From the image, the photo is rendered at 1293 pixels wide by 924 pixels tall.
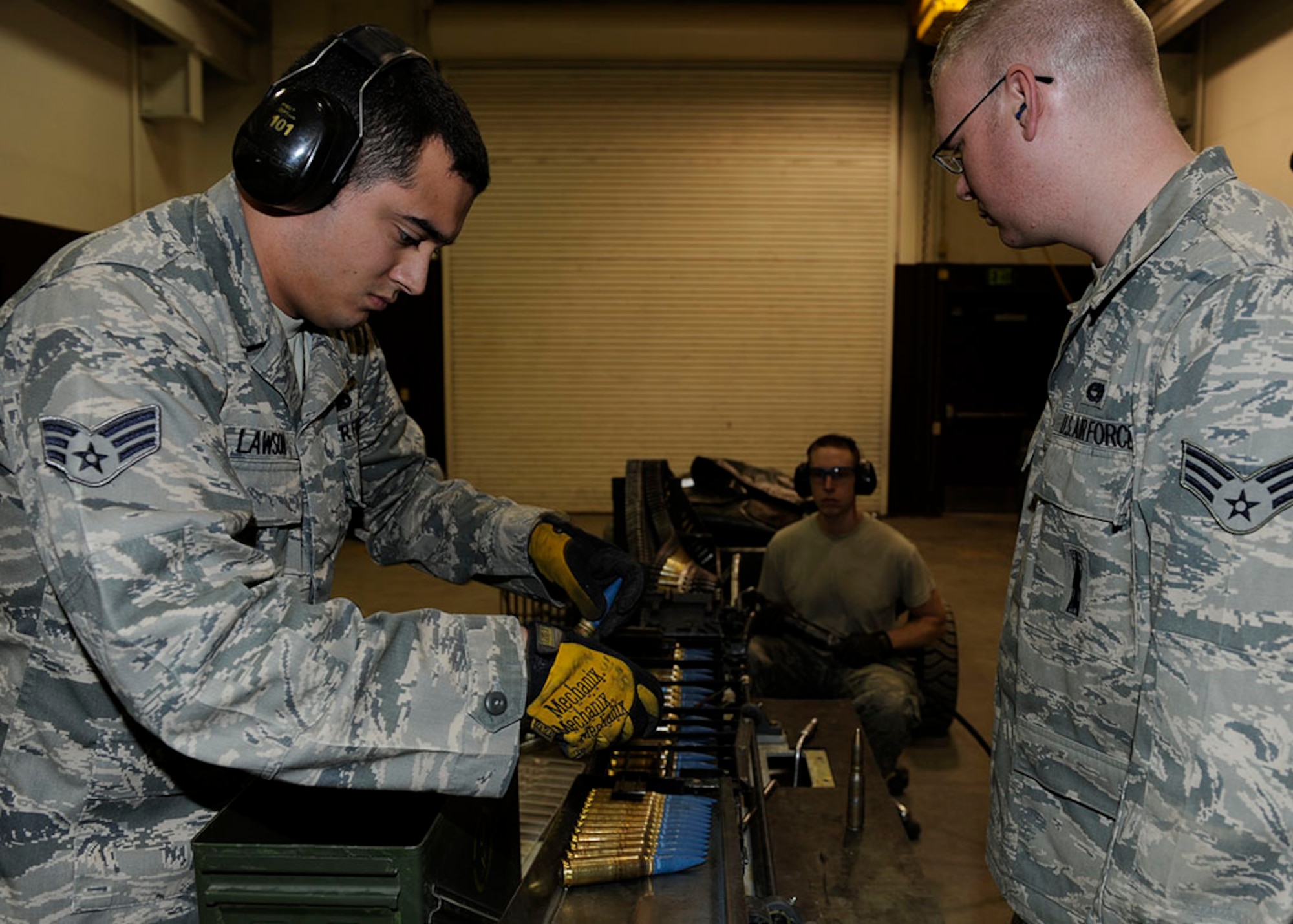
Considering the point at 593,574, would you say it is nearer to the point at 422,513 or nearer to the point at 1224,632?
the point at 422,513

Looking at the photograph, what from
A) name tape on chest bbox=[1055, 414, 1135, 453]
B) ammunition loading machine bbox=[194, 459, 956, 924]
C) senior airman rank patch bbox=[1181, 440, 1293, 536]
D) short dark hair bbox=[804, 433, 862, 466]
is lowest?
ammunition loading machine bbox=[194, 459, 956, 924]

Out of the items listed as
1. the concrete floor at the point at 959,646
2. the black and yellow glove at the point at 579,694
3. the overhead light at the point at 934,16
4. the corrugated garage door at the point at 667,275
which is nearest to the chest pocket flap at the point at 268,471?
the black and yellow glove at the point at 579,694

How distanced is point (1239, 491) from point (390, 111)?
3.72 ft

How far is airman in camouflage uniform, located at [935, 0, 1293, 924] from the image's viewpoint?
1.08m

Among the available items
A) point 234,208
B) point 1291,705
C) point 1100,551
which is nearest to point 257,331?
point 234,208

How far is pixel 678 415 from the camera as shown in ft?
28.5

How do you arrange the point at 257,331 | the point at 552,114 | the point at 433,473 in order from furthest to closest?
1. the point at 552,114
2. the point at 433,473
3. the point at 257,331

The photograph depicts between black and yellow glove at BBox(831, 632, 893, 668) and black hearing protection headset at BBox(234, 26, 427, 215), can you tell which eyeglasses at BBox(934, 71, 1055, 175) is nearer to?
black hearing protection headset at BBox(234, 26, 427, 215)

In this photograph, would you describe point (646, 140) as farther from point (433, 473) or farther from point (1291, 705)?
point (1291, 705)

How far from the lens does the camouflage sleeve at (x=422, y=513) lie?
1.98 metres

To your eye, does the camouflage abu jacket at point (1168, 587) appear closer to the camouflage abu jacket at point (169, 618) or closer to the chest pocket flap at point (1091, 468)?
the chest pocket flap at point (1091, 468)

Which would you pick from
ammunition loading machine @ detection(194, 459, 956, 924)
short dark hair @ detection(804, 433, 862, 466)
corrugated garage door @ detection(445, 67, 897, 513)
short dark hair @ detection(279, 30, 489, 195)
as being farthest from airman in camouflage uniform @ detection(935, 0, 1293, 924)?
corrugated garage door @ detection(445, 67, 897, 513)

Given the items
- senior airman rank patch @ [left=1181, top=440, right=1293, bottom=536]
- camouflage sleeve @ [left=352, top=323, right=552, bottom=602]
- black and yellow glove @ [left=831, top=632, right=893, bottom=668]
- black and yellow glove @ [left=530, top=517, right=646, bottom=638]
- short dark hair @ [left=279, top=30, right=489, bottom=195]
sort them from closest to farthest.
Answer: senior airman rank patch @ [left=1181, top=440, right=1293, bottom=536]
short dark hair @ [left=279, top=30, right=489, bottom=195]
black and yellow glove @ [left=530, top=517, right=646, bottom=638]
camouflage sleeve @ [left=352, top=323, right=552, bottom=602]
black and yellow glove @ [left=831, top=632, right=893, bottom=668]

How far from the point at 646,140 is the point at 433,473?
681 centimetres
